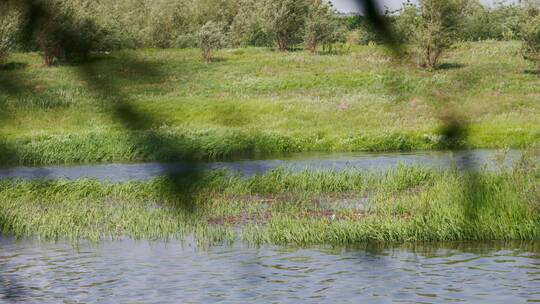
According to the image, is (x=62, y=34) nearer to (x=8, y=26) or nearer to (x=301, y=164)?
(x=8, y=26)

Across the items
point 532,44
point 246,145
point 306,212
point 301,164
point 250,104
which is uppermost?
point 532,44

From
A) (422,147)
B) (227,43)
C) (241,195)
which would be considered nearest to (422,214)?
(241,195)

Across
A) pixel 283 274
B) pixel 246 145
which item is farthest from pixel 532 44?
pixel 283 274

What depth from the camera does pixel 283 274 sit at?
35.3ft

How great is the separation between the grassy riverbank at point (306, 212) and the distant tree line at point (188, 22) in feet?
24.3

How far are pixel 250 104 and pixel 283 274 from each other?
21.3m

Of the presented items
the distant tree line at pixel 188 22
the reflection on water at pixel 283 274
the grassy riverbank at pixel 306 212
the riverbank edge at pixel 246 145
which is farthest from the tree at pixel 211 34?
the riverbank edge at pixel 246 145

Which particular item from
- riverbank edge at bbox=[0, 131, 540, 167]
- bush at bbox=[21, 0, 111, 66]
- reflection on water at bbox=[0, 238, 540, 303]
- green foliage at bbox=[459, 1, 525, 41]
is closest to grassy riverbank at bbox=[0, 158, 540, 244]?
reflection on water at bbox=[0, 238, 540, 303]

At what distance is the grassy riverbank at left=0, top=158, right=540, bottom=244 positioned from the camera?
39.0ft

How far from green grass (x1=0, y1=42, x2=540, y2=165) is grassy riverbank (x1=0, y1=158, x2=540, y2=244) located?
1.30m

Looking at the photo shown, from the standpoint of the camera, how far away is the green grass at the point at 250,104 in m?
1.63

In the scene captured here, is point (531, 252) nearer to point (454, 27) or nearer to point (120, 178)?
point (454, 27)

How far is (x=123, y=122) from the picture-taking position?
1.60 meters

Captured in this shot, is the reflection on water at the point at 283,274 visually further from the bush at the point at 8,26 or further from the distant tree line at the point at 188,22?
the bush at the point at 8,26
